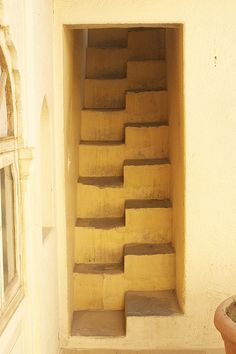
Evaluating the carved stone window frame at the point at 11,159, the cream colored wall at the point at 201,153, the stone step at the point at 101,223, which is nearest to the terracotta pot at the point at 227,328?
the cream colored wall at the point at 201,153

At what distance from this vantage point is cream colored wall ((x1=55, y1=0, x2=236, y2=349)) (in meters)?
4.30

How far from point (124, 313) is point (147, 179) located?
142cm

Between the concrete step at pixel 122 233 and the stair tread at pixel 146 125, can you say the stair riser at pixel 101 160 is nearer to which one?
the stair tread at pixel 146 125

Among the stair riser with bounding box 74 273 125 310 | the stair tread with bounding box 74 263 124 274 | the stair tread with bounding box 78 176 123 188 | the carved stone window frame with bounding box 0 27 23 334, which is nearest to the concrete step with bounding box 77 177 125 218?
the stair tread with bounding box 78 176 123 188

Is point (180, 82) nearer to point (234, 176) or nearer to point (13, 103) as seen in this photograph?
point (234, 176)

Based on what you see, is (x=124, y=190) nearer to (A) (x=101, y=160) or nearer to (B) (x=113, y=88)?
(A) (x=101, y=160)

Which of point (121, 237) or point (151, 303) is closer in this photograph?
point (151, 303)

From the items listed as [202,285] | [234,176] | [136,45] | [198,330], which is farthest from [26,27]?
[136,45]

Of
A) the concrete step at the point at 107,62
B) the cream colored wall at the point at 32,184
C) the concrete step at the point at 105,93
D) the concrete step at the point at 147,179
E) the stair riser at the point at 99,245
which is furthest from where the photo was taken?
the concrete step at the point at 107,62

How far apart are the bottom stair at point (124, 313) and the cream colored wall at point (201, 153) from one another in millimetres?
79

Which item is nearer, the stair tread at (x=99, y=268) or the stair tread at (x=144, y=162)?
the stair tread at (x=99, y=268)

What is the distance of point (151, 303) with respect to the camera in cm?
491

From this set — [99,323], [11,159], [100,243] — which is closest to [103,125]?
[100,243]

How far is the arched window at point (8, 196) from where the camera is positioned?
2.58 metres
